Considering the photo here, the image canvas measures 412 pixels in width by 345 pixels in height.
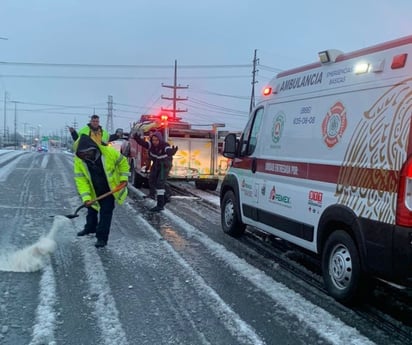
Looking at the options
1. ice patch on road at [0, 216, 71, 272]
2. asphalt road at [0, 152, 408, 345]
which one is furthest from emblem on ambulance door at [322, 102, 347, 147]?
ice patch on road at [0, 216, 71, 272]

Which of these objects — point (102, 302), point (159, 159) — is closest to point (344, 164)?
point (102, 302)

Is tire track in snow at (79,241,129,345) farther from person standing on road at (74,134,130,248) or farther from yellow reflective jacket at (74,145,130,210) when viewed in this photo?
yellow reflective jacket at (74,145,130,210)

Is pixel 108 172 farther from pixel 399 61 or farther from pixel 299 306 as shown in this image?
pixel 399 61

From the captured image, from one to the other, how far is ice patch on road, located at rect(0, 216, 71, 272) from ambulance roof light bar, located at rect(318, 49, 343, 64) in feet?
13.1

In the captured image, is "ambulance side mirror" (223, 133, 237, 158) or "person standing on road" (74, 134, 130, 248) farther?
"ambulance side mirror" (223, 133, 237, 158)

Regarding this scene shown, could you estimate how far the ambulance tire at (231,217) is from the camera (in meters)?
7.73

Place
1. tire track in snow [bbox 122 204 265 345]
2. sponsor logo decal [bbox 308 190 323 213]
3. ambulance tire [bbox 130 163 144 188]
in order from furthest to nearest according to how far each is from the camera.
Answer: ambulance tire [bbox 130 163 144 188] → sponsor logo decal [bbox 308 190 323 213] → tire track in snow [bbox 122 204 265 345]

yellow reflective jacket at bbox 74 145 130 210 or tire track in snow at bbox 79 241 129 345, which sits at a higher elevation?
yellow reflective jacket at bbox 74 145 130 210

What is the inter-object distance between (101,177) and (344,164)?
3.49 meters

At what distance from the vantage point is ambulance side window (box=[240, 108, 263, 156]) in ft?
23.1

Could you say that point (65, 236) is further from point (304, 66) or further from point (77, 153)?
point (304, 66)

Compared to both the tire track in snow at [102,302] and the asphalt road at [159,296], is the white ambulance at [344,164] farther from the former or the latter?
the tire track in snow at [102,302]

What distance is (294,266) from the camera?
6.17 metres

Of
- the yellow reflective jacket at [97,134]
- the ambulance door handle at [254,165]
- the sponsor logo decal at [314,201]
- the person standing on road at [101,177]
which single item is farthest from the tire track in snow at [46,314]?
the ambulance door handle at [254,165]
